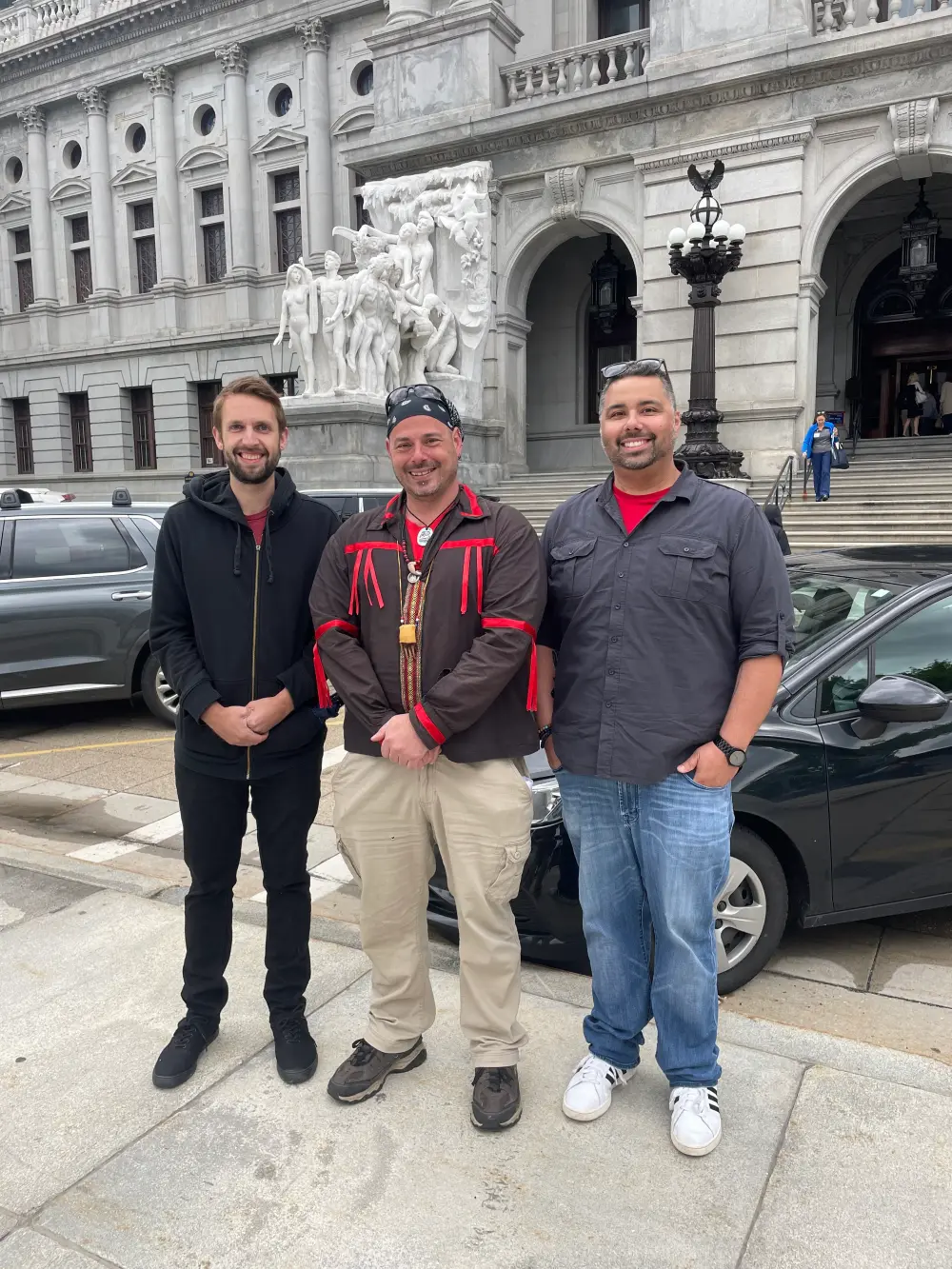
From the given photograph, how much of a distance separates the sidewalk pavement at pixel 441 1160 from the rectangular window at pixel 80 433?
3516 cm

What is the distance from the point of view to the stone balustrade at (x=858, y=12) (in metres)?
17.2

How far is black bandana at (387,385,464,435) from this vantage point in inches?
102

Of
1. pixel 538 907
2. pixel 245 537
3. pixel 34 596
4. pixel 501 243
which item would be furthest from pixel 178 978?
pixel 501 243

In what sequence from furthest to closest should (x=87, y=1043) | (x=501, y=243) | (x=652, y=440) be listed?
(x=501, y=243) < (x=87, y=1043) < (x=652, y=440)

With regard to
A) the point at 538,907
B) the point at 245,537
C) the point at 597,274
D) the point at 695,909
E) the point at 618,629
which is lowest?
the point at 538,907

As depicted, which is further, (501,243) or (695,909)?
(501,243)

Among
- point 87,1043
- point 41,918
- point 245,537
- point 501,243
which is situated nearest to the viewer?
point 245,537

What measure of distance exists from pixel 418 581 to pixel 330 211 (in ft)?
98.4

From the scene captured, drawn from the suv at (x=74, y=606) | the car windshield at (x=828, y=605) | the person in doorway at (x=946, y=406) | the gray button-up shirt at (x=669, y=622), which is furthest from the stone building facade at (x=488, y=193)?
the gray button-up shirt at (x=669, y=622)

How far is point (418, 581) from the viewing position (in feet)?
8.48

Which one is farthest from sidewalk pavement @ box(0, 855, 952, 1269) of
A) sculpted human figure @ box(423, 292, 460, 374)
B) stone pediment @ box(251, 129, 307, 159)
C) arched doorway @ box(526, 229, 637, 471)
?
stone pediment @ box(251, 129, 307, 159)

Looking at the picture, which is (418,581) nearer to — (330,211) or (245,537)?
(245,537)

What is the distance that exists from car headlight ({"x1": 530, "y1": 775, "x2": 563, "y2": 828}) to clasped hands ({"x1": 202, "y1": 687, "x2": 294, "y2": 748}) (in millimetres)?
1092

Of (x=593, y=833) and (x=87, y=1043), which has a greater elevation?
(x=593, y=833)
